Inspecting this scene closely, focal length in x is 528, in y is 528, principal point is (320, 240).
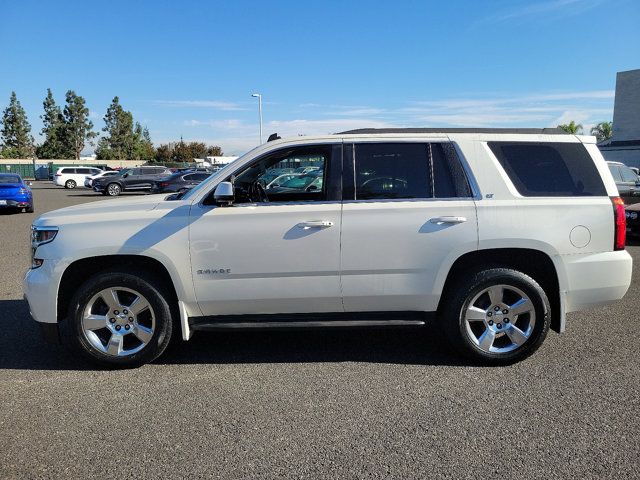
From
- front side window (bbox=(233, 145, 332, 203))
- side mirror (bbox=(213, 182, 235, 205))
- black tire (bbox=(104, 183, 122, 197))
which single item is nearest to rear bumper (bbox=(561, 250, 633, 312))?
front side window (bbox=(233, 145, 332, 203))

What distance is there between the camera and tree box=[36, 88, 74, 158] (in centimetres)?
8519

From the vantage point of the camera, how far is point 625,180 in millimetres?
14094

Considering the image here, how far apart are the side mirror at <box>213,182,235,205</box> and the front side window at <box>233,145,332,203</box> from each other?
26 cm

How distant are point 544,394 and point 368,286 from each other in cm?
147

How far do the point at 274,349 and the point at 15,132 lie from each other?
3928 inches

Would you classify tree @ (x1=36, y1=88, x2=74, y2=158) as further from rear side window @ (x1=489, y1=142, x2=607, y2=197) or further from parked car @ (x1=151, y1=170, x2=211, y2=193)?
rear side window @ (x1=489, y1=142, x2=607, y2=197)

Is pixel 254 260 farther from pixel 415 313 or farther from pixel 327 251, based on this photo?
pixel 415 313

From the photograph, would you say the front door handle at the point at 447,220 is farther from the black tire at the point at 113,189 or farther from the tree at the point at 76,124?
the tree at the point at 76,124

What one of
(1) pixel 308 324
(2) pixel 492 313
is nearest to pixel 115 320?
(1) pixel 308 324

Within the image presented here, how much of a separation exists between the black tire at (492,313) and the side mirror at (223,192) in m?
1.93

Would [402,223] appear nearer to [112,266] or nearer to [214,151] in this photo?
[112,266]

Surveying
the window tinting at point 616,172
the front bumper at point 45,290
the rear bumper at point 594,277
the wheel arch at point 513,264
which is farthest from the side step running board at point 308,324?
the window tinting at point 616,172

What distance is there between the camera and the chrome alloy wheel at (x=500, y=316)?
4251 millimetres

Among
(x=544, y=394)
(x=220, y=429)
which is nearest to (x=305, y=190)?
(x=220, y=429)
